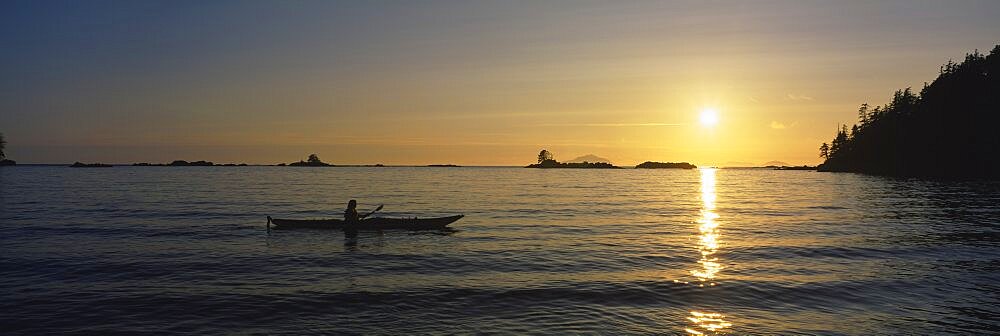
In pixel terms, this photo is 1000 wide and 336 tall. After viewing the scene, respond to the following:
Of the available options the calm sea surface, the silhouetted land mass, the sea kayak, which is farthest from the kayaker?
the silhouetted land mass

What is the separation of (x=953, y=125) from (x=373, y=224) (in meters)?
132

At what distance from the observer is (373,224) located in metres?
38.3

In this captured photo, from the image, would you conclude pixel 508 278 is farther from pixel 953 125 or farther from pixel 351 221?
pixel 953 125

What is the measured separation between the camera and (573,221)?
148 ft

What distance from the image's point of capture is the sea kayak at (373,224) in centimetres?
3825

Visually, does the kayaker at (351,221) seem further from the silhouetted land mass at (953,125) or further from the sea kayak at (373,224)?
the silhouetted land mass at (953,125)

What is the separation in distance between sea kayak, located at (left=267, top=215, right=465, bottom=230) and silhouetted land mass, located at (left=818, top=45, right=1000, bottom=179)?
124 meters

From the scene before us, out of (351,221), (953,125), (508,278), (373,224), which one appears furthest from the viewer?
(953,125)

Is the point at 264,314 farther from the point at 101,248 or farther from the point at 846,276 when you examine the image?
the point at 846,276

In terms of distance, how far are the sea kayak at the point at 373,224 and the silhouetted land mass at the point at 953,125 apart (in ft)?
406

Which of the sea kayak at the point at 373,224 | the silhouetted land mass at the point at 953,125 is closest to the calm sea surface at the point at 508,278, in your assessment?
the sea kayak at the point at 373,224

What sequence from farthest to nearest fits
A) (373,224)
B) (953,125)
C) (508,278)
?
(953,125), (373,224), (508,278)

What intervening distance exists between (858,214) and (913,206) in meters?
11.6

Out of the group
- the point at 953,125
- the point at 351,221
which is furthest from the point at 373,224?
the point at 953,125
